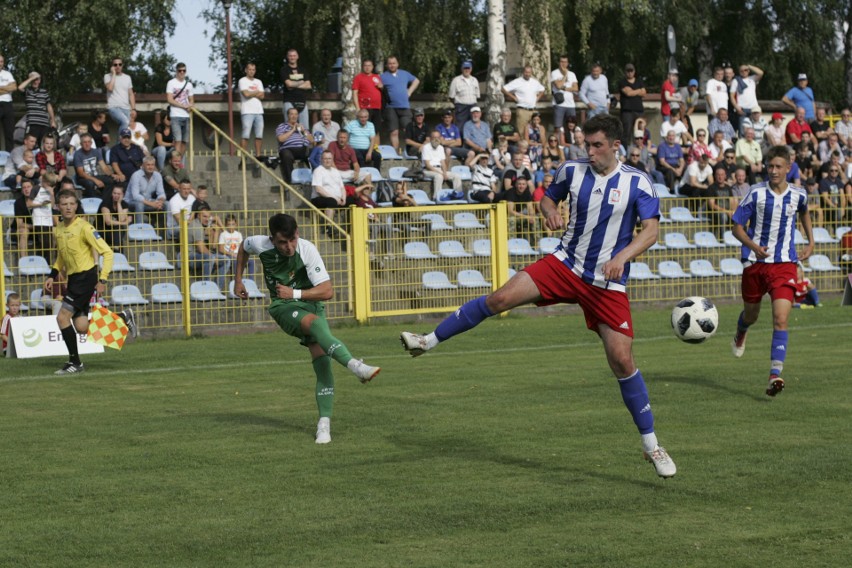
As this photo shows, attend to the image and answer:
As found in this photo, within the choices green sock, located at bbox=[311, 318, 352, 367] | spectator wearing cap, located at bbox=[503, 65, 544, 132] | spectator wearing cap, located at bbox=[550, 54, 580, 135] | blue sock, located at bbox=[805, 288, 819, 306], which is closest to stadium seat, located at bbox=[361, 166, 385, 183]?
spectator wearing cap, located at bbox=[503, 65, 544, 132]

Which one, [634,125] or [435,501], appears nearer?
[435,501]

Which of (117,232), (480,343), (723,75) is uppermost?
(723,75)

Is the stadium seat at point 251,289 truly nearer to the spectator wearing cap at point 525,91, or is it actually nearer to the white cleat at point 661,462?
the spectator wearing cap at point 525,91

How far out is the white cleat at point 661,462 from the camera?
795 cm

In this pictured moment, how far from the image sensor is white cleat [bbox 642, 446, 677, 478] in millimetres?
7949

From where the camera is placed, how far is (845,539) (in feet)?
21.6

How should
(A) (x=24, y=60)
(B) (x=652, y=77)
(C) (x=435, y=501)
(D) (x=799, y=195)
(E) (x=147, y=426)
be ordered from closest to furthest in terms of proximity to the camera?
(C) (x=435, y=501)
(E) (x=147, y=426)
(D) (x=799, y=195)
(A) (x=24, y=60)
(B) (x=652, y=77)

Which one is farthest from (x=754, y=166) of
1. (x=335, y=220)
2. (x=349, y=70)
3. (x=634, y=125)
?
(x=335, y=220)

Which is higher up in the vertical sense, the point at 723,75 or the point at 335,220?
the point at 723,75

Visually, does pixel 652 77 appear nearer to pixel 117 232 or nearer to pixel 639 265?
pixel 639 265

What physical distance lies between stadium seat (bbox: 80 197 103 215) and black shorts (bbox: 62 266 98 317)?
5550mm

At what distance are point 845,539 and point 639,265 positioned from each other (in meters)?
16.2

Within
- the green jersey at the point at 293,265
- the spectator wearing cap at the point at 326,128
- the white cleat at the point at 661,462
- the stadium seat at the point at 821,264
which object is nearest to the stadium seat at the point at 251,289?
the spectator wearing cap at the point at 326,128

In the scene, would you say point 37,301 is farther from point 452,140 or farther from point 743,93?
point 743,93
